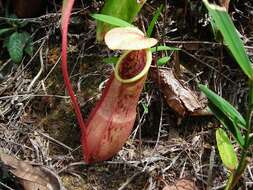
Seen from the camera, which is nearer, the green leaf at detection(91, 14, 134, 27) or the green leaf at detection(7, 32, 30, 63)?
the green leaf at detection(91, 14, 134, 27)

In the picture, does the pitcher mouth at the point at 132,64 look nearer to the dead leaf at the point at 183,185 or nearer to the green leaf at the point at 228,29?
the green leaf at the point at 228,29

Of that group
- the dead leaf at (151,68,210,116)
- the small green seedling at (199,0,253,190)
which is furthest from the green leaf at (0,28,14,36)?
the small green seedling at (199,0,253,190)

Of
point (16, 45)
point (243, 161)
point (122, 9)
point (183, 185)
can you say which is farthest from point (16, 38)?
point (243, 161)

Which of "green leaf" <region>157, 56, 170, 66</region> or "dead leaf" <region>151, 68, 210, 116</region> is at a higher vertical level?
"green leaf" <region>157, 56, 170, 66</region>

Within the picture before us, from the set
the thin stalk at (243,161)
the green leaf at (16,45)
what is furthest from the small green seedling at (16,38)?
the thin stalk at (243,161)

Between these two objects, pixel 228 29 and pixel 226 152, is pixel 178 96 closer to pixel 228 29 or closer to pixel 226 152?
pixel 226 152

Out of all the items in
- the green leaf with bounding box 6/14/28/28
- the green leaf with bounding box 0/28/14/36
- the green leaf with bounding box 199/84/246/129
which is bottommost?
the green leaf with bounding box 199/84/246/129

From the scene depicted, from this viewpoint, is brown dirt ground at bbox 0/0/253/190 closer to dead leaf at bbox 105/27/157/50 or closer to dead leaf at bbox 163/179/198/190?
dead leaf at bbox 163/179/198/190
